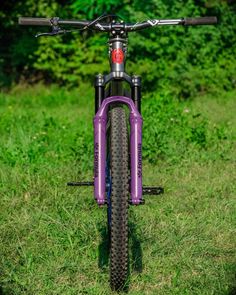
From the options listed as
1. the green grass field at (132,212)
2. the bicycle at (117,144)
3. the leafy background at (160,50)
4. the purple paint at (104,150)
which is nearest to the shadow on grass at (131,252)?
the green grass field at (132,212)

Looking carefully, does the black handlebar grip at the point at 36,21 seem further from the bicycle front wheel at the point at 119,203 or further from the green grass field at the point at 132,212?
the green grass field at the point at 132,212

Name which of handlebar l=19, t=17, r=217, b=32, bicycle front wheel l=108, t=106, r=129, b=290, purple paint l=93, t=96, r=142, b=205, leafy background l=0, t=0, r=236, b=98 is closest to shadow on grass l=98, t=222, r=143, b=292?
bicycle front wheel l=108, t=106, r=129, b=290

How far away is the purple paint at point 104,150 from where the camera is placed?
175 inches

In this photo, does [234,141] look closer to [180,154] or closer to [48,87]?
[180,154]

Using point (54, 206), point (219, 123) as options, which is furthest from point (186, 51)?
point (54, 206)

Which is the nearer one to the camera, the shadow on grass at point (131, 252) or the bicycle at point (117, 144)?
the bicycle at point (117, 144)

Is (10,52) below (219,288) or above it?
above

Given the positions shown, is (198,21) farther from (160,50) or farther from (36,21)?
(160,50)

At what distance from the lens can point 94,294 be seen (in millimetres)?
4492

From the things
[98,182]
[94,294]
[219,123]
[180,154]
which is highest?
[219,123]

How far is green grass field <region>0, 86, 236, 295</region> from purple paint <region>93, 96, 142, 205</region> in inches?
23.8

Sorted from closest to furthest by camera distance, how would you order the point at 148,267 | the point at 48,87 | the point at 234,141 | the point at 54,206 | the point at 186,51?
1. the point at 148,267
2. the point at 54,206
3. the point at 234,141
4. the point at 186,51
5. the point at 48,87

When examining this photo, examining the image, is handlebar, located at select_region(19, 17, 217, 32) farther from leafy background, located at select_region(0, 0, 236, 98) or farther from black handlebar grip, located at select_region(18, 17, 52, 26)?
leafy background, located at select_region(0, 0, 236, 98)

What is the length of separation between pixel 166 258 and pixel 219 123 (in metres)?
4.62
